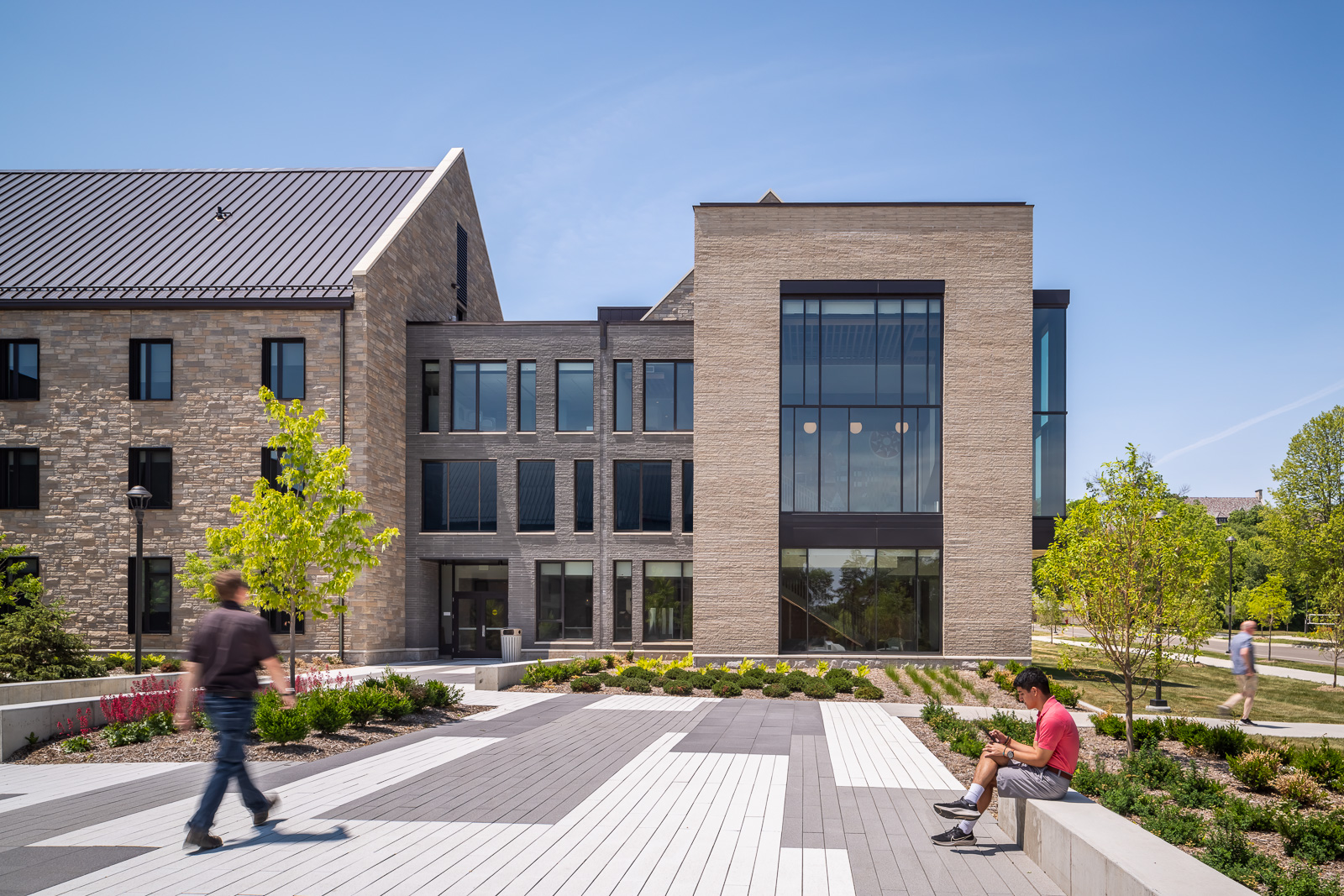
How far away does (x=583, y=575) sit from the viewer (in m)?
30.1

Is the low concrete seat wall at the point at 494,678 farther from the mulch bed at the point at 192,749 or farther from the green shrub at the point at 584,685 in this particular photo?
the mulch bed at the point at 192,749

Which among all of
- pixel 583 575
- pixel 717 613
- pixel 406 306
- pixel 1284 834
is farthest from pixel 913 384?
pixel 1284 834

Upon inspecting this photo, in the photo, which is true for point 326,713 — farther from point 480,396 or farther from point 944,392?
point 944,392

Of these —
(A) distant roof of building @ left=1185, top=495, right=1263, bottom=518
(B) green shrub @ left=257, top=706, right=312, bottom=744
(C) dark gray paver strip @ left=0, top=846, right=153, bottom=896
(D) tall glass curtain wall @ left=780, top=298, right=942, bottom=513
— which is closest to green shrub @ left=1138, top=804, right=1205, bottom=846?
(C) dark gray paver strip @ left=0, top=846, right=153, bottom=896

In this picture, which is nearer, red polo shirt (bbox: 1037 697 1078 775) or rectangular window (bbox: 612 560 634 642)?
red polo shirt (bbox: 1037 697 1078 775)

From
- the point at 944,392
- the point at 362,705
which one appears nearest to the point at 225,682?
the point at 362,705

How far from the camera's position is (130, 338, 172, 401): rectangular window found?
91.6ft

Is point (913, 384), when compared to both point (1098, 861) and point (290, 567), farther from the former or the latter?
point (1098, 861)

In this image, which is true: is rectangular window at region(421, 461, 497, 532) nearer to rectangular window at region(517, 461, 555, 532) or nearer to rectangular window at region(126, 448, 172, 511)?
rectangular window at region(517, 461, 555, 532)

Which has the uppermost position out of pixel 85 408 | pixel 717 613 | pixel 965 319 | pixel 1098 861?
pixel 965 319

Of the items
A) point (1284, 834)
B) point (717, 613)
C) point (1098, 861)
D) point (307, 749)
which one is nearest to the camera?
point (1098, 861)

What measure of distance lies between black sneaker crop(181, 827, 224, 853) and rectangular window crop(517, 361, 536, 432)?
24046mm

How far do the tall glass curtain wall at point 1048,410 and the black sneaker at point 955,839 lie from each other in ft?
70.2

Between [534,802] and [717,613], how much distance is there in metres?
18.5
